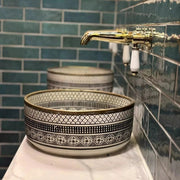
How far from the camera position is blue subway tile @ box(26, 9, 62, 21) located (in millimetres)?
1991

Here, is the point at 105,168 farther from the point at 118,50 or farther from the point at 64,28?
the point at 64,28

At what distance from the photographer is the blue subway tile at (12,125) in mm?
2111

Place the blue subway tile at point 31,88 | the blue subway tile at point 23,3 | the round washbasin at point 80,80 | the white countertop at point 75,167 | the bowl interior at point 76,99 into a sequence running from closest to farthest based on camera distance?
the white countertop at point 75,167 < the bowl interior at point 76,99 < the round washbasin at point 80,80 < the blue subway tile at point 23,3 < the blue subway tile at point 31,88

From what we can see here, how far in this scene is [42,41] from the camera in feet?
6.65

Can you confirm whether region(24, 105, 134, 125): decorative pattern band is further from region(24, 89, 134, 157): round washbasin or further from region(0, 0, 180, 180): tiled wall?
region(0, 0, 180, 180): tiled wall

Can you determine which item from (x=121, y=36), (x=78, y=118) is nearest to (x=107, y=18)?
(x=121, y=36)

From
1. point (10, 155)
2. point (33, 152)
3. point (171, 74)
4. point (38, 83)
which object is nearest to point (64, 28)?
point (38, 83)

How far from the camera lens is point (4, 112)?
6.89ft

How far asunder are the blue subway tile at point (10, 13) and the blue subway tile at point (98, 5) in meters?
0.36

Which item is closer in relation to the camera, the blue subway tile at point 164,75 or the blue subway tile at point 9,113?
the blue subway tile at point 164,75

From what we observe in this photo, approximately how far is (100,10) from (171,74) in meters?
1.36

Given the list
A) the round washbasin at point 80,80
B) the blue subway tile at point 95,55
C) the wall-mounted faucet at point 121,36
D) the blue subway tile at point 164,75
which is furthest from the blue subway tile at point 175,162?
the blue subway tile at point 95,55

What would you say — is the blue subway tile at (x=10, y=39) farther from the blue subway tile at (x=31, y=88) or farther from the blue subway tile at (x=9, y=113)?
the blue subway tile at (x=9, y=113)

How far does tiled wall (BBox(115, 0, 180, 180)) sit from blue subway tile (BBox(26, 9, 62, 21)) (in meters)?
0.89
